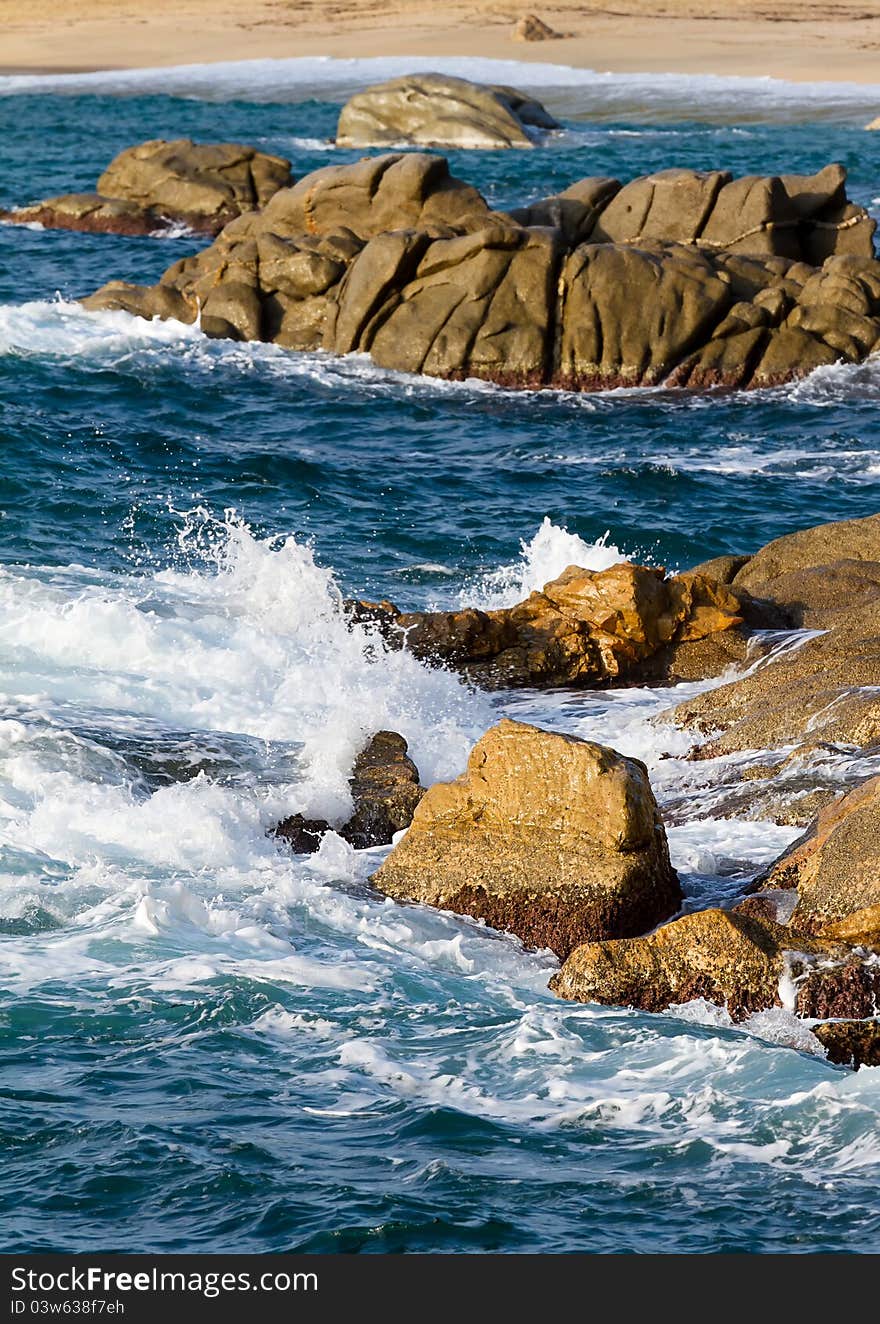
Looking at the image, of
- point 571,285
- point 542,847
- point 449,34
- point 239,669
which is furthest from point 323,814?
point 449,34

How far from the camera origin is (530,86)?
5700 cm

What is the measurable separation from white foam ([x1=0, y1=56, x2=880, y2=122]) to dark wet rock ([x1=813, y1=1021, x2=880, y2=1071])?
45.2 meters

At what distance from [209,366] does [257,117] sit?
94.3ft

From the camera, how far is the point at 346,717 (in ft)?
46.1

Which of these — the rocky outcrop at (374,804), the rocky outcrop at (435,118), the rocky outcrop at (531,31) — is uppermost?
the rocky outcrop at (531,31)

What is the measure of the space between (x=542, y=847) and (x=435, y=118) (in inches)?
1568

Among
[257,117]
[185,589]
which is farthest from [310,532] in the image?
[257,117]

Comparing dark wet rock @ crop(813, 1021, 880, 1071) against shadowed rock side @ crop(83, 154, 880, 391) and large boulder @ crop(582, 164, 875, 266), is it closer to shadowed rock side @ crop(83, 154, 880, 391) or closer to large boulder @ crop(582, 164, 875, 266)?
shadowed rock side @ crop(83, 154, 880, 391)

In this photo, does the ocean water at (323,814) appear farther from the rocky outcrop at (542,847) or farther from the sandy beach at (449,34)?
the sandy beach at (449,34)

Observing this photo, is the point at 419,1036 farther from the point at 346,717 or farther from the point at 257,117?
the point at 257,117

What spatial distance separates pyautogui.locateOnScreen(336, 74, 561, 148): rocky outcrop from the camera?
46906 mm

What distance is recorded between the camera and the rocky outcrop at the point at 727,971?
9.50m

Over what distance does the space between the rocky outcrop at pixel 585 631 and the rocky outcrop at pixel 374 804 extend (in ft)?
7.21

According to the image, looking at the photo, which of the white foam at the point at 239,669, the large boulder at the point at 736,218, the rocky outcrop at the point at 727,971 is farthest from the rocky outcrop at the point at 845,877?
the large boulder at the point at 736,218
